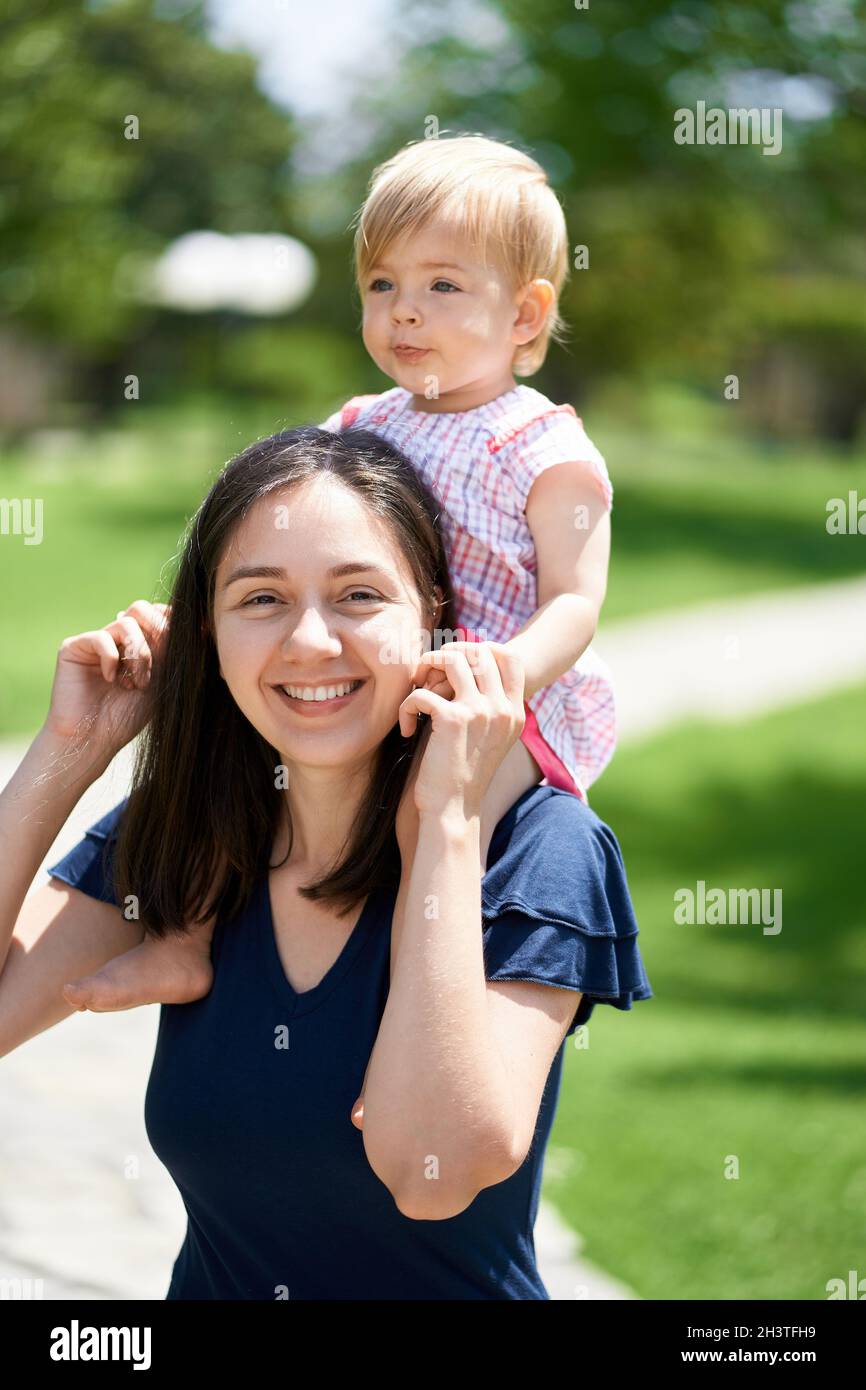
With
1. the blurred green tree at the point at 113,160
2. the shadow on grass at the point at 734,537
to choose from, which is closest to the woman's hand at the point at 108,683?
the blurred green tree at the point at 113,160

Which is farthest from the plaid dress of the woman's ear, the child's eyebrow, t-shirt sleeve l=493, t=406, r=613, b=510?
the child's eyebrow

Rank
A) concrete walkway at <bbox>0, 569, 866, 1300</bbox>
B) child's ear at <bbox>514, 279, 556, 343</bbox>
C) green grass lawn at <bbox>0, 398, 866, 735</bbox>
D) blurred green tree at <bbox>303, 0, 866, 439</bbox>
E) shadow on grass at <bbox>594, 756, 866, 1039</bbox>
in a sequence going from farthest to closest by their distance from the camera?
green grass lawn at <bbox>0, 398, 866, 735</bbox> → blurred green tree at <bbox>303, 0, 866, 439</bbox> → shadow on grass at <bbox>594, 756, 866, 1039</bbox> → concrete walkway at <bbox>0, 569, 866, 1300</bbox> → child's ear at <bbox>514, 279, 556, 343</bbox>

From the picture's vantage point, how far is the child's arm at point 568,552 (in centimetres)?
226

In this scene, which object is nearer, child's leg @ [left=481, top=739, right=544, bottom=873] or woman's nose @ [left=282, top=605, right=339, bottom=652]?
woman's nose @ [left=282, top=605, right=339, bottom=652]

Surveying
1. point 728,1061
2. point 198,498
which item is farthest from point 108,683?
point 198,498

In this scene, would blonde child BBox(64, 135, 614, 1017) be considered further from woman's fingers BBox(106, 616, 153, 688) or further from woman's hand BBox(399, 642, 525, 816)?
woman's fingers BBox(106, 616, 153, 688)

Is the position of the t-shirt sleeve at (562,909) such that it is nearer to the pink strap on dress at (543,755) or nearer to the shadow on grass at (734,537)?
the pink strap on dress at (543,755)

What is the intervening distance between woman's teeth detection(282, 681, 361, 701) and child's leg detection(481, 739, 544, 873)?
222mm

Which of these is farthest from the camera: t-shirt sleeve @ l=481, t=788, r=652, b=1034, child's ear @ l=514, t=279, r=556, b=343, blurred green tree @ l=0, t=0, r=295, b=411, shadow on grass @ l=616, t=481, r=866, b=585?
shadow on grass @ l=616, t=481, r=866, b=585

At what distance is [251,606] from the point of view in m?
2.05

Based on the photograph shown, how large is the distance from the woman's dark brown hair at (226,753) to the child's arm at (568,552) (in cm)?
17

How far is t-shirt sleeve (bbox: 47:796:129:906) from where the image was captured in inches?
89.4

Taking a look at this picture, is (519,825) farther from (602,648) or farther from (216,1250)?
(602,648)

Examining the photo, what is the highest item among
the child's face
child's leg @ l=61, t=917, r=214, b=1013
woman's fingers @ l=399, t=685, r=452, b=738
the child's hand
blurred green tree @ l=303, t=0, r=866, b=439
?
blurred green tree @ l=303, t=0, r=866, b=439
